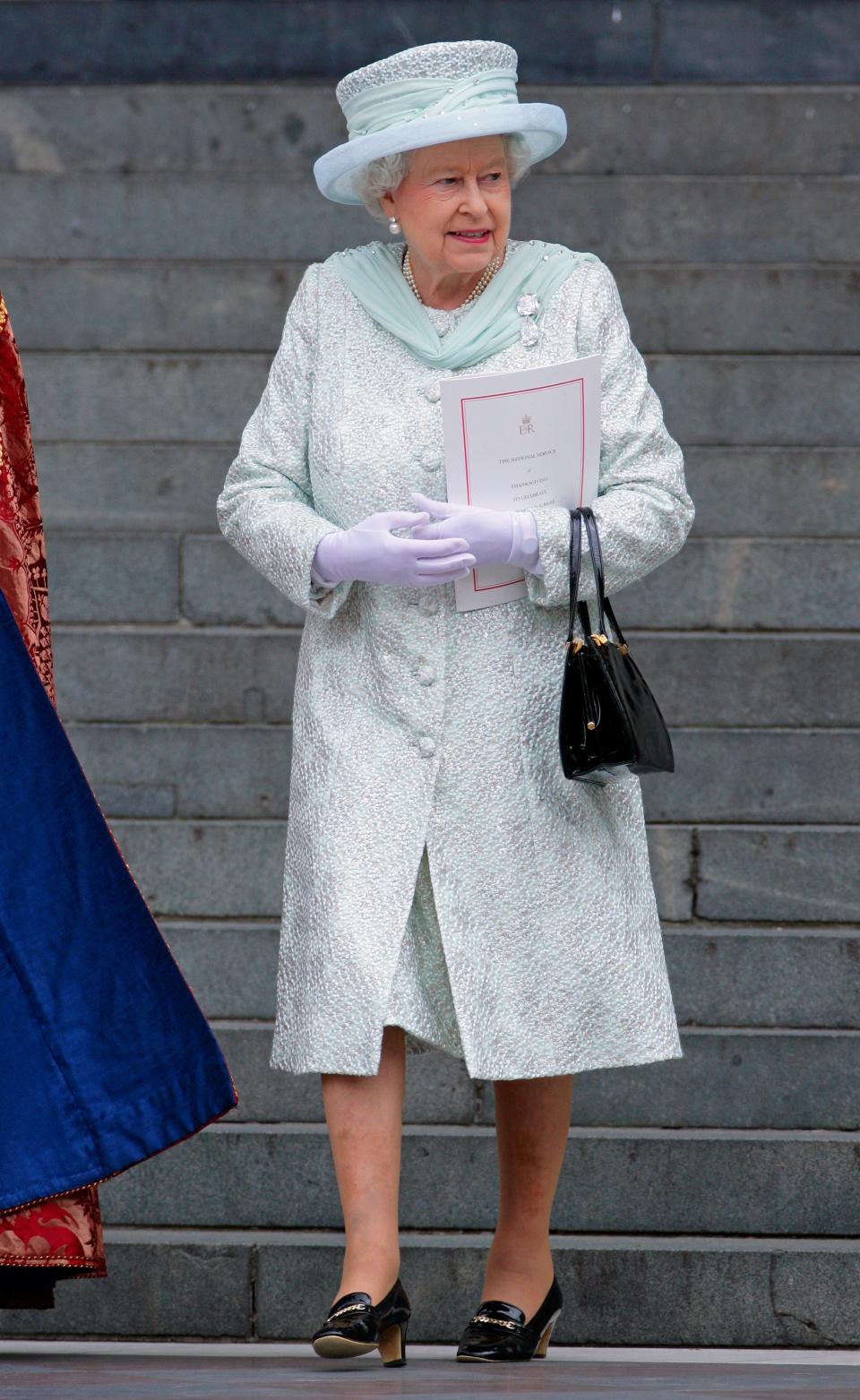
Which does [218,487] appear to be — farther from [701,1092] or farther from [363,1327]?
[363,1327]

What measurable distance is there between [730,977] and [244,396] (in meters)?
2.48

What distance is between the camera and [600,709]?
3.19 meters

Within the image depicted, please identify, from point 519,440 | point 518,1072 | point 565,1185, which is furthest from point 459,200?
point 565,1185

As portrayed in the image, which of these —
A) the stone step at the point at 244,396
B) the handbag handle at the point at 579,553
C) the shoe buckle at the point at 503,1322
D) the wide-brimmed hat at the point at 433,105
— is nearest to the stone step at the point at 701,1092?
the shoe buckle at the point at 503,1322

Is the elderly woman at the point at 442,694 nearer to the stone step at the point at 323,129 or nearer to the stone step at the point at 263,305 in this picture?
the stone step at the point at 263,305

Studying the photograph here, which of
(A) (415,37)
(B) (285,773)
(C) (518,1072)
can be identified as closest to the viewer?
(C) (518,1072)

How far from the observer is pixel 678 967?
15.2ft

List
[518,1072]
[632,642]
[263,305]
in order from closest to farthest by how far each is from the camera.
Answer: [518,1072]
[632,642]
[263,305]

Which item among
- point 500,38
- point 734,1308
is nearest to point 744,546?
point 734,1308

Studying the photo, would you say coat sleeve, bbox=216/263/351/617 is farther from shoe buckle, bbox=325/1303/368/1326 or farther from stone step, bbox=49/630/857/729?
stone step, bbox=49/630/857/729

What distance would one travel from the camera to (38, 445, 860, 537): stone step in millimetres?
5922

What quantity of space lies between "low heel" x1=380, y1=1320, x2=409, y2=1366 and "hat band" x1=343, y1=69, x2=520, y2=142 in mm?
1689

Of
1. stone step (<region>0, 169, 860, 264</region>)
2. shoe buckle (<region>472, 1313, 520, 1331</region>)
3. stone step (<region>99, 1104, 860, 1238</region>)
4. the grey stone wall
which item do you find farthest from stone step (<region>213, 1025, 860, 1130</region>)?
the grey stone wall

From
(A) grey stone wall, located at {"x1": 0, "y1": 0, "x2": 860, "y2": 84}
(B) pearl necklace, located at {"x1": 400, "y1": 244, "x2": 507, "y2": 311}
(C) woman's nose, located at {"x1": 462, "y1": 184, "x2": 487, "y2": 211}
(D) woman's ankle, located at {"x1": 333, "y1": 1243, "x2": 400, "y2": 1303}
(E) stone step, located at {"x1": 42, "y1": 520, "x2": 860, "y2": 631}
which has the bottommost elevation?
(D) woman's ankle, located at {"x1": 333, "y1": 1243, "x2": 400, "y2": 1303}
